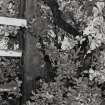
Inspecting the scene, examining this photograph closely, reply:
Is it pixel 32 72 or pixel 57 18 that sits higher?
pixel 57 18

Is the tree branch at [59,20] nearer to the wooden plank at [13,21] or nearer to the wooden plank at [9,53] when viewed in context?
the wooden plank at [13,21]

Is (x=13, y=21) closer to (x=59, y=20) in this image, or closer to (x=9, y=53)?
(x=9, y=53)

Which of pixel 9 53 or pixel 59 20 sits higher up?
pixel 59 20

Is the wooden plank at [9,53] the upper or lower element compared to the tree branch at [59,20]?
lower

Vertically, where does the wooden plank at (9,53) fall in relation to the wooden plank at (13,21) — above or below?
below

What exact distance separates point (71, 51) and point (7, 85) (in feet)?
2.01

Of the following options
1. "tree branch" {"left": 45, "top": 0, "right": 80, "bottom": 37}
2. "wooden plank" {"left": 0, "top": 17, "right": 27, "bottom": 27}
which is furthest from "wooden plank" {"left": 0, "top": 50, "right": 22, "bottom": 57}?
"tree branch" {"left": 45, "top": 0, "right": 80, "bottom": 37}

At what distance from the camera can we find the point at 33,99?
2521 millimetres

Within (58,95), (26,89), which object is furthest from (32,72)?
(58,95)

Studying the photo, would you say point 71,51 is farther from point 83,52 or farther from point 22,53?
point 22,53

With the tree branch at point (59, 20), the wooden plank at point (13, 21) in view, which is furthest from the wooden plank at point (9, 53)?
the tree branch at point (59, 20)

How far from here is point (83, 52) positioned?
2545 millimetres

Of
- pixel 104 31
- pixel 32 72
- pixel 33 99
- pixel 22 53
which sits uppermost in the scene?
pixel 104 31

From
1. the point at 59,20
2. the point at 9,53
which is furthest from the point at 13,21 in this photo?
the point at 59,20
